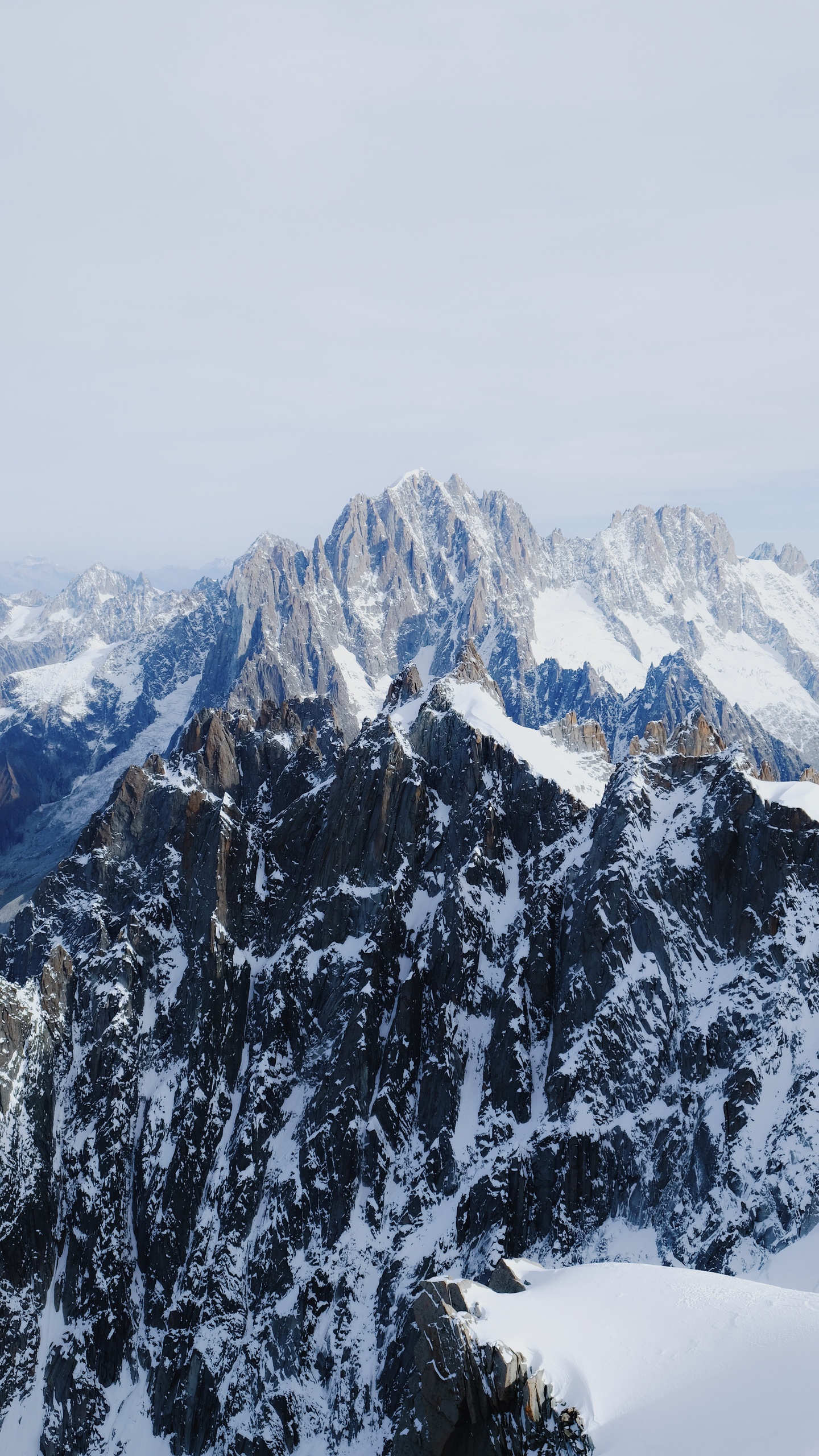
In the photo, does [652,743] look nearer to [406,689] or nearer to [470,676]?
[470,676]

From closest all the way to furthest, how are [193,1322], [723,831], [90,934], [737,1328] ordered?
[737,1328] < [723,831] < [193,1322] < [90,934]

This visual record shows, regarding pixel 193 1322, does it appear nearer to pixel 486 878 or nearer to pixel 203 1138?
pixel 203 1138

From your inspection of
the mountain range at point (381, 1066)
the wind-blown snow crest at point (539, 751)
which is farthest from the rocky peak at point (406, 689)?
the wind-blown snow crest at point (539, 751)

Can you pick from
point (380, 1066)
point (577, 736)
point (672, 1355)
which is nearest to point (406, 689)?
point (577, 736)

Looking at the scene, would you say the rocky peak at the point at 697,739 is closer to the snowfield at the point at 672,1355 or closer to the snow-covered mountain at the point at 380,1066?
the snow-covered mountain at the point at 380,1066

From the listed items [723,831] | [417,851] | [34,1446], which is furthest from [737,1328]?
[34,1446]

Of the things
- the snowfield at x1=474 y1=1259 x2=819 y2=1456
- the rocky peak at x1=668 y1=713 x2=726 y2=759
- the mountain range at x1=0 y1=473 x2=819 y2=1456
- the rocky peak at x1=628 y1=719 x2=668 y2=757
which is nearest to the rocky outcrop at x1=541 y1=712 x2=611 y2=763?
the mountain range at x1=0 y1=473 x2=819 y2=1456
